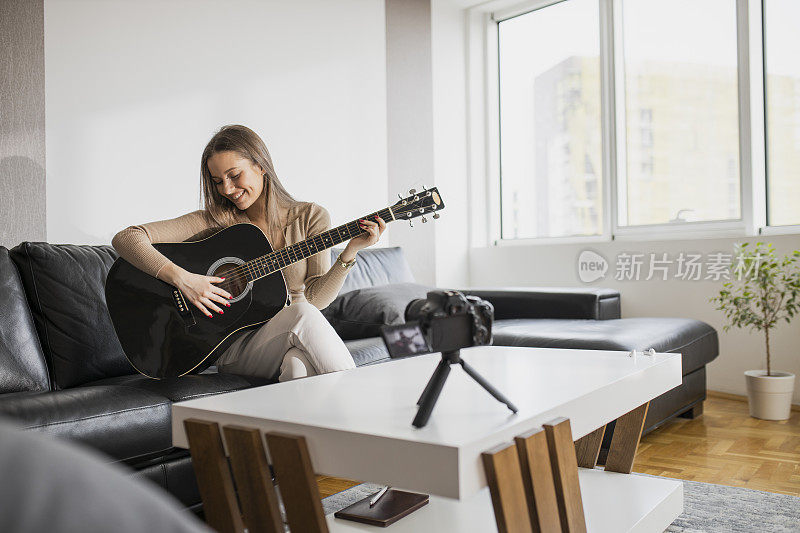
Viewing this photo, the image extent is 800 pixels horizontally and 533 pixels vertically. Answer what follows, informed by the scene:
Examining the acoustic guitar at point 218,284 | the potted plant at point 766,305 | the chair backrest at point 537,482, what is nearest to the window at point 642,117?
the potted plant at point 766,305

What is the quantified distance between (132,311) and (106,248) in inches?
20.9

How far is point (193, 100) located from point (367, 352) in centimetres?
152

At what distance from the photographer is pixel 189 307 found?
1908 millimetres

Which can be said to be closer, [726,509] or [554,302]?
[726,509]

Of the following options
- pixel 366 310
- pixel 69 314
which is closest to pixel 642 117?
pixel 366 310

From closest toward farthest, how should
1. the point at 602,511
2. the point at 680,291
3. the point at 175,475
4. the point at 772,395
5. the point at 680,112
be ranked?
the point at 602,511, the point at 175,475, the point at 772,395, the point at 680,291, the point at 680,112

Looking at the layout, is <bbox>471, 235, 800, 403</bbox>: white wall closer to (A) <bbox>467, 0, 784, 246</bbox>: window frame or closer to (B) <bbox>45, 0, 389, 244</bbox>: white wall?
(A) <bbox>467, 0, 784, 246</bbox>: window frame

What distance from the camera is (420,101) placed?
4.33 m

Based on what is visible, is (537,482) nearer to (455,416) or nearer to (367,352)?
(455,416)

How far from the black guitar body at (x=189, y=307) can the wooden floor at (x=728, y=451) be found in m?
1.41

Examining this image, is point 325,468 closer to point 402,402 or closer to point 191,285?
point 402,402

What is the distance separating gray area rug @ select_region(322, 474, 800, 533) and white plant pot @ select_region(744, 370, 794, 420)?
1.11m

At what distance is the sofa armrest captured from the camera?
10.8 feet

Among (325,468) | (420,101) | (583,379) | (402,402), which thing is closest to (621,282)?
(420,101)
